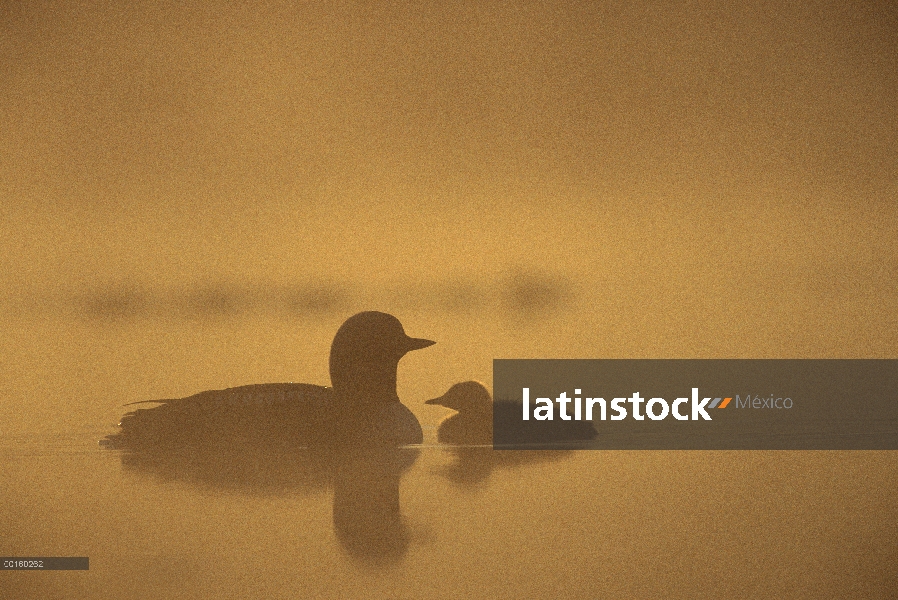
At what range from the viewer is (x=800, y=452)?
351cm

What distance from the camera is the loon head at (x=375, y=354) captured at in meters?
4.21

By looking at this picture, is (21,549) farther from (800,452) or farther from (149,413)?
(800,452)

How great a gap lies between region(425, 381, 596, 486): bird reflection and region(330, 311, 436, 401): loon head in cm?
23

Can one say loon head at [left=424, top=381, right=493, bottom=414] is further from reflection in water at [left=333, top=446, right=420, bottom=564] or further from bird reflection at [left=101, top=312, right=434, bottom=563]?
reflection in water at [left=333, top=446, right=420, bottom=564]

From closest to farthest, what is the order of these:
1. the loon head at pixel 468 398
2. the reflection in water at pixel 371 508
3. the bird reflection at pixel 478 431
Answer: the reflection in water at pixel 371 508 → the bird reflection at pixel 478 431 → the loon head at pixel 468 398

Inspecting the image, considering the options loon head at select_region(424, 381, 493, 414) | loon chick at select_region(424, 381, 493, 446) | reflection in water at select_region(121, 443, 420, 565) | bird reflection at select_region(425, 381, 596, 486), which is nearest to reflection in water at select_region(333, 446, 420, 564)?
reflection in water at select_region(121, 443, 420, 565)

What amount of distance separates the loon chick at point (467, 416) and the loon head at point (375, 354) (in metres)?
0.22

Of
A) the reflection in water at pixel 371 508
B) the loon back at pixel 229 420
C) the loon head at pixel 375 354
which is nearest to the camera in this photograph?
the reflection in water at pixel 371 508

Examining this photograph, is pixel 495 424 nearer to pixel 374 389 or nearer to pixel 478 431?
pixel 478 431

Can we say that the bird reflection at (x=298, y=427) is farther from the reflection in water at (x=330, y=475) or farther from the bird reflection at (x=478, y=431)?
the bird reflection at (x=478, y=431)

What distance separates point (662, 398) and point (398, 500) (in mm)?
2422

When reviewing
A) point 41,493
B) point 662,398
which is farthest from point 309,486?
point 662,398

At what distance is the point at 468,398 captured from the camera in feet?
13.5

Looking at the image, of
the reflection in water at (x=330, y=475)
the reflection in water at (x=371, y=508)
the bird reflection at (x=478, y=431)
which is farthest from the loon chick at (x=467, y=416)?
the reflection in water at (x=371, y=508)
